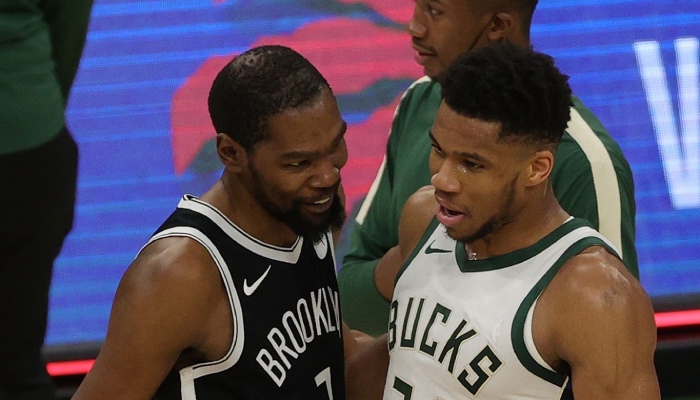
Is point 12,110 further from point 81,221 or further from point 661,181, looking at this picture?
point 661,181

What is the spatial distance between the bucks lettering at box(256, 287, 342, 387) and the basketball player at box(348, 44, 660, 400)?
250mm

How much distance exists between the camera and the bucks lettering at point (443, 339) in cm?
202

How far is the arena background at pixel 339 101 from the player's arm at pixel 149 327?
1.68m

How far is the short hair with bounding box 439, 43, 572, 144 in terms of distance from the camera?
1983mm

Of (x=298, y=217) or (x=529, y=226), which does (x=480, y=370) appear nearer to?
(x=529, y=226)

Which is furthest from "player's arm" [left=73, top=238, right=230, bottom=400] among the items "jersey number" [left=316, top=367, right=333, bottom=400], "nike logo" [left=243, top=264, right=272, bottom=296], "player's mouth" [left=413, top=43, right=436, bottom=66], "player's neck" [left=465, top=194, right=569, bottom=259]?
"player's mouth" [left=413, top=43, right=436, bottom=66]

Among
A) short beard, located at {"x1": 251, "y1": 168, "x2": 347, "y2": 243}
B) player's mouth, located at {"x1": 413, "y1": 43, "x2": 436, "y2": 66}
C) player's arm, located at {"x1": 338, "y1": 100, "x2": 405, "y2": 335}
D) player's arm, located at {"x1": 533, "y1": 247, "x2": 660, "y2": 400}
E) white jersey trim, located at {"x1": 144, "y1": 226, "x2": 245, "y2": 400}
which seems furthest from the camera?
player's arm, located at {"x1": 338, "y1": 100, "x2": 405, "y2": 335}

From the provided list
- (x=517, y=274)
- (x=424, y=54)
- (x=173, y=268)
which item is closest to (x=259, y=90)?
(x=173, y=268)

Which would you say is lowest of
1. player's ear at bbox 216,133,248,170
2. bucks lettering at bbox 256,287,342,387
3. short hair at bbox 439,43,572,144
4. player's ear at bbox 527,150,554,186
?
bucks lettering at bbox 256,287,342,387

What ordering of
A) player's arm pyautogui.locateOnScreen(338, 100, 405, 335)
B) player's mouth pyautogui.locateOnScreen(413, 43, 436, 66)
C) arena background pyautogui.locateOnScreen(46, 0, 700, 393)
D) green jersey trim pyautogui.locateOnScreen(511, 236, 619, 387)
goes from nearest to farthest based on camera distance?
green jersey trim pyautogui.locateOnScreen(511, 236, 619, 387), player's mouth pyautogui.locateOnScreen(413, 43, 436, 66), player's arm pyautogui.locateOnScreen(338, 100, 405, 335), arena background pyautogui.locateOnScreen(46, 0, 700, 393)

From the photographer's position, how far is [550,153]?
2.01m

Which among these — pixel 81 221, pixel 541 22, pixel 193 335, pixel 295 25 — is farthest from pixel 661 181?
pixel 193 335

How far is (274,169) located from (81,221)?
1696 millimetres

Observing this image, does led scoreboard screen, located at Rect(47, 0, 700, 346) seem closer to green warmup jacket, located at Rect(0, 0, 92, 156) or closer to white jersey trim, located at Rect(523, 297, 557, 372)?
green warmup jacket, located at Rect(0, 0, 92, 156)
